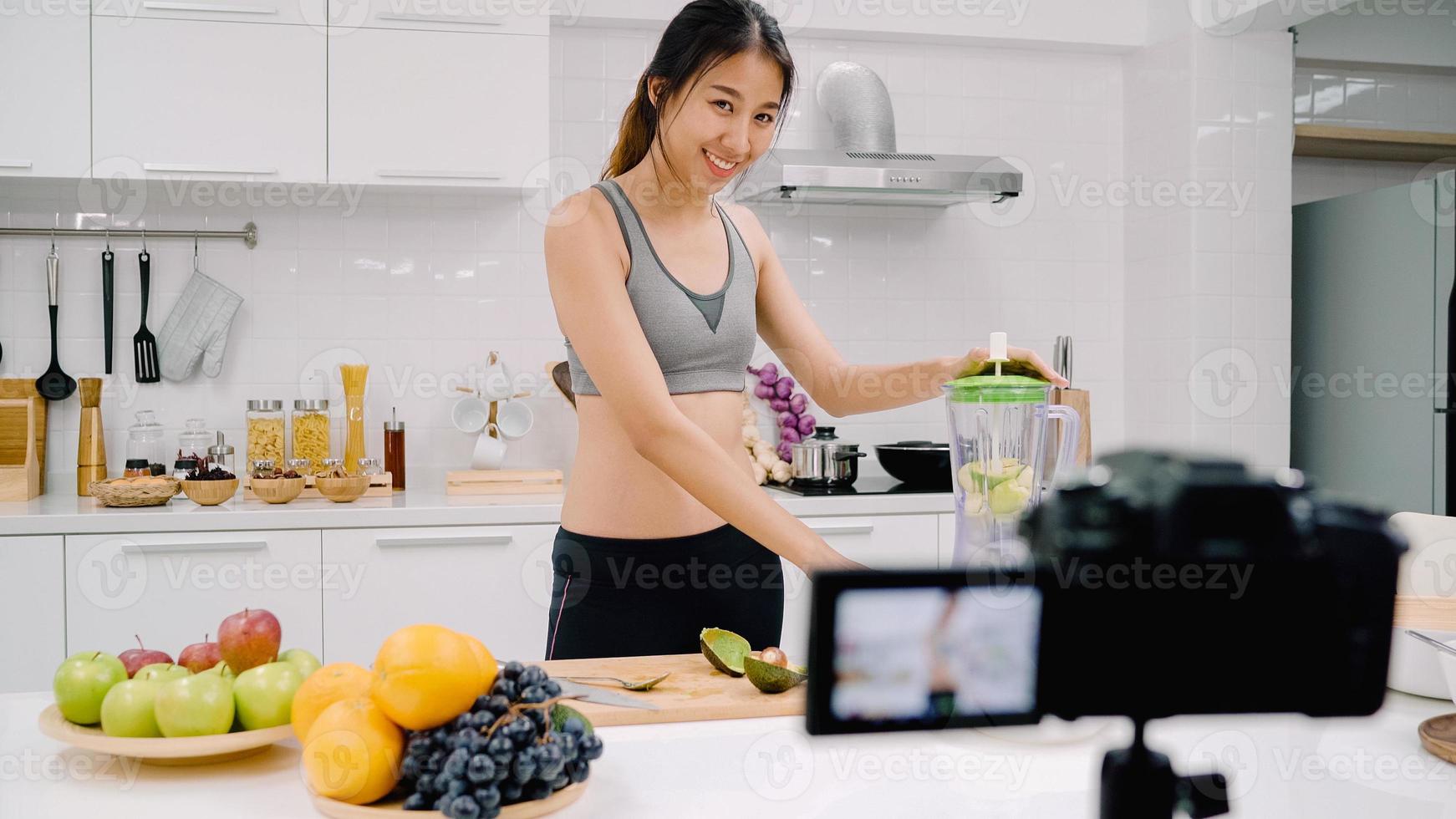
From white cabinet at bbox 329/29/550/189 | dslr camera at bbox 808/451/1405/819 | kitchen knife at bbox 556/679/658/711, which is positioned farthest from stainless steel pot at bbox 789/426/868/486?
dslr camera at bbox 808/451/1405/819

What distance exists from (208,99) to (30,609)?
4.15ft

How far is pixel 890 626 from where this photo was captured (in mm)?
435

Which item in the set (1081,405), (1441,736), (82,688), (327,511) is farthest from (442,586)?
(1441,736)

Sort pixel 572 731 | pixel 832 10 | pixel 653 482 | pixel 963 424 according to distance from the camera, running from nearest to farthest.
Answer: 1. pixel 572 731
2. pixel 963 424
3. pixel 653 482
4. pixel 832 10

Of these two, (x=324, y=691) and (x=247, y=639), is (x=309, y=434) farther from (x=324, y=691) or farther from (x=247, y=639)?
(x=324, y=691)

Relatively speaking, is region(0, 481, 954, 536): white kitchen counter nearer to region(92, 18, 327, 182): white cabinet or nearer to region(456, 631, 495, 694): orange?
region(92, 18, 327, 182): white cabinet

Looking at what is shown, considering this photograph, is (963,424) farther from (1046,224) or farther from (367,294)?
(1046,224)

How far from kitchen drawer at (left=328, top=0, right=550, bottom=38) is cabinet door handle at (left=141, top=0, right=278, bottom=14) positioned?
0.16 meters

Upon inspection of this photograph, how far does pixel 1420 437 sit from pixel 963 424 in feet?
8.56

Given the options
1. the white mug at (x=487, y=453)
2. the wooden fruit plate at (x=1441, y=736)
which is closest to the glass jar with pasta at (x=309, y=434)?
the white mug at (x=487, y=453)

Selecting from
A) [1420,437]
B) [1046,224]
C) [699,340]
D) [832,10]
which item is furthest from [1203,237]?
[699,340]

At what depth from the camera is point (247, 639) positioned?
3.20ft

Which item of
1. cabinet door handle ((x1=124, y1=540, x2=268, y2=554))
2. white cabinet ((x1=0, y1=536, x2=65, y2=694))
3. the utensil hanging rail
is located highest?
the utensil hanging rail

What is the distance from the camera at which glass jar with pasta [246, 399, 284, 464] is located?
9.58 ft
